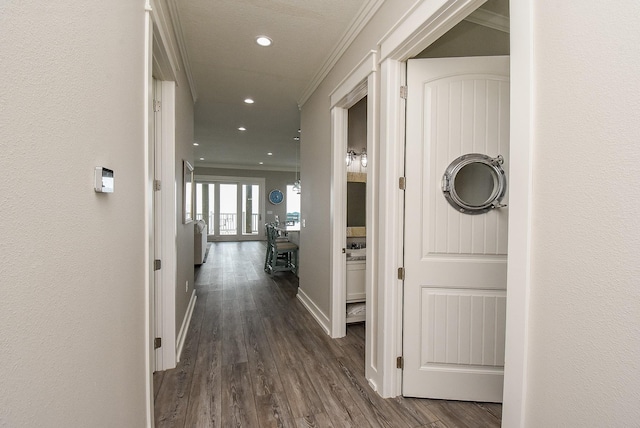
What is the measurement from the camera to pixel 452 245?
1.86 m

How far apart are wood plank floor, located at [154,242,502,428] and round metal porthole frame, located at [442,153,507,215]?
133cm

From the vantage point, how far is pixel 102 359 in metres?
0.95

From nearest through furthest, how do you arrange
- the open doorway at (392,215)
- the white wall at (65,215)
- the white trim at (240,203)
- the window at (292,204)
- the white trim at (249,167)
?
the white wall at (65,215)
the open doorway at (392,215)
the white trim at (249,167)
the white trim at (240,203)
the window at (292,204)

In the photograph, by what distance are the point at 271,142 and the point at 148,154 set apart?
548cm

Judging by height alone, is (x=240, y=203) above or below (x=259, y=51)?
below

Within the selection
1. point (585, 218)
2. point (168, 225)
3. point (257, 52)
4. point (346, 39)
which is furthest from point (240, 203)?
point (585, 218)

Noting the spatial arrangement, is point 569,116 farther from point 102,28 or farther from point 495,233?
point 102,28

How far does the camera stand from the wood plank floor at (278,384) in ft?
5.78

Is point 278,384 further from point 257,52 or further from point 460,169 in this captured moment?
point 257,52

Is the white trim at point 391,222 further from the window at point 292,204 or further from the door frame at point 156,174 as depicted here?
the window at point 292,204

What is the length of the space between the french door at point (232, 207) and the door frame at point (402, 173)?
9.53 metres

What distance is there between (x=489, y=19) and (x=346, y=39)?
1.13 m

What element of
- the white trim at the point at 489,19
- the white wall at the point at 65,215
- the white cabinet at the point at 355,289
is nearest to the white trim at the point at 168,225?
the white wall at the point at 65,215

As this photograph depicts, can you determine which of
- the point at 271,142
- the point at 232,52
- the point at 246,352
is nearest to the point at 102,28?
the point at 232,52
